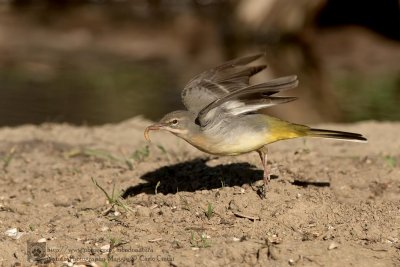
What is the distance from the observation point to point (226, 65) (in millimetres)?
7566

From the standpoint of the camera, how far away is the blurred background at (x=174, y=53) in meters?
13.5

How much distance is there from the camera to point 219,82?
7590 millimetres

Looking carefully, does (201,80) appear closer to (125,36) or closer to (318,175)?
(318,175)

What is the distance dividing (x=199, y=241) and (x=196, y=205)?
2.35 feet

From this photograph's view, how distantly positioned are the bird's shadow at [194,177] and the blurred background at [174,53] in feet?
14.7

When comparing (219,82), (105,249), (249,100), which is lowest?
(105,249)

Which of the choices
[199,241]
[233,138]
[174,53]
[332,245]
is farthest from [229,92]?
[174,53]

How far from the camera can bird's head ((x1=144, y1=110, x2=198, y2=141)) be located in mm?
6875

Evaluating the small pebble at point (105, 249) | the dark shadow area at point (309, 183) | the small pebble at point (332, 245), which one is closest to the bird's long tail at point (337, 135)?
the dark shadow area at point (309, 183)

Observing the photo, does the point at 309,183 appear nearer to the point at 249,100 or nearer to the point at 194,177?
the point at 194,177

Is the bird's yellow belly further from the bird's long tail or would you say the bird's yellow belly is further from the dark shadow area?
the dark shadow area

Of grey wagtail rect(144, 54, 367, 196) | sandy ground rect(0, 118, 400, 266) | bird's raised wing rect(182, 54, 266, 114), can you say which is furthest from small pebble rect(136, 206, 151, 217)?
bird's raised wing rect(182, 54, 266, 114)

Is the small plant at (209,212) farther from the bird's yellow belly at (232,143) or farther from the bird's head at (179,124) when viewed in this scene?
the bird's head at (179,124)

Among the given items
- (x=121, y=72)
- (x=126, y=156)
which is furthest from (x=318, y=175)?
(x=121, y=72)
